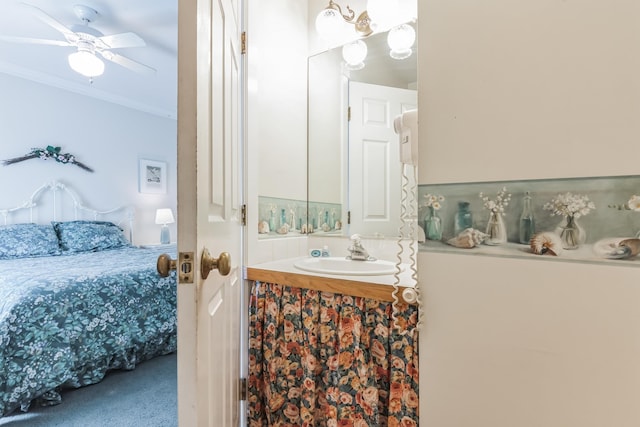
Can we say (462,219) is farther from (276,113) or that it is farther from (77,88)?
(77,88)

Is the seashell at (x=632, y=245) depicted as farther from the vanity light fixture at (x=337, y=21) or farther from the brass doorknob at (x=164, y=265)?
the vanity light fixture at (x=337, y=21)

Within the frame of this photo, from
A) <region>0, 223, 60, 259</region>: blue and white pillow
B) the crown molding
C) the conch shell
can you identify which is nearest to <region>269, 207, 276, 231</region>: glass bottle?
the conch shell

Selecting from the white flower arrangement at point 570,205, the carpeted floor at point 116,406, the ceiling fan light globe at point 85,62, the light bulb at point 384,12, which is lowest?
the carpeted floor at point 116,406

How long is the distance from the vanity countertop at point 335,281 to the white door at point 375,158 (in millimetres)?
429

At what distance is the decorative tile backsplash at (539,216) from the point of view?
2.28 ft

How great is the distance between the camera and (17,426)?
1507 millimetres

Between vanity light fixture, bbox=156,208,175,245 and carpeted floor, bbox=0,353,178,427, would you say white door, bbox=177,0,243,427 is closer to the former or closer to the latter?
carpeted floor, bbox=0,353,178,427

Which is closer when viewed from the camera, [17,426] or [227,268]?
[227,268]

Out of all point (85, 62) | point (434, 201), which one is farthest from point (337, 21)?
point (85, 62)

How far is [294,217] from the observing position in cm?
173

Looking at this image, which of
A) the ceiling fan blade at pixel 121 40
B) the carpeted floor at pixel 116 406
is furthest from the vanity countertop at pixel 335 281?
the ceiling fan blade at pixel 121 40

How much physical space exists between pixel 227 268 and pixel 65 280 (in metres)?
1.69

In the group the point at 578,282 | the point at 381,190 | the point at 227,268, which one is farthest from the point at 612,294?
the point at 381,190

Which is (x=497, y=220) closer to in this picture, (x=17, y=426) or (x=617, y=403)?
(x=617, y=403)
